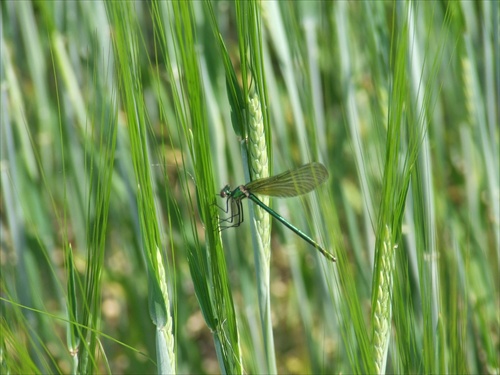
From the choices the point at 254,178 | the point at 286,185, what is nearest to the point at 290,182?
the point at 286,185

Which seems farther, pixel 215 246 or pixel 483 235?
pixel 483 235

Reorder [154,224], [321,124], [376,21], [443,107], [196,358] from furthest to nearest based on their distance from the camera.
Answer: [443,107], [196,358], [321,124], [376,21], [154,224]

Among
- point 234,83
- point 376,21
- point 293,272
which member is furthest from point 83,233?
point 234,83

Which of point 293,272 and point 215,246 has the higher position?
point 215,246

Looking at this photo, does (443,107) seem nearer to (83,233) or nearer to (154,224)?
(83,233)
